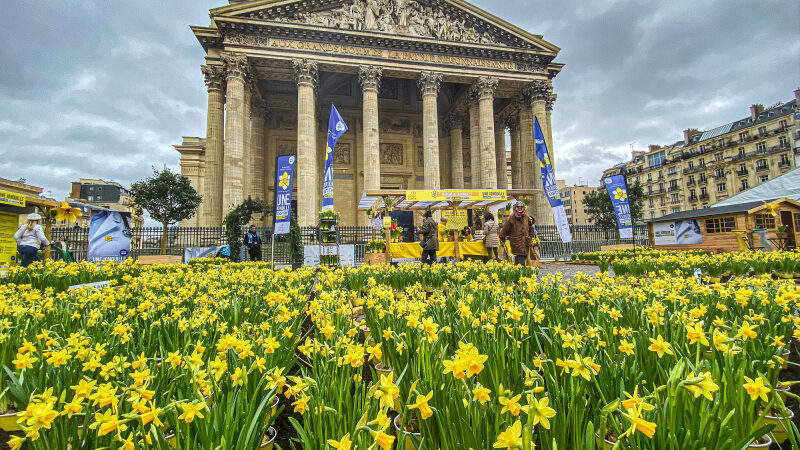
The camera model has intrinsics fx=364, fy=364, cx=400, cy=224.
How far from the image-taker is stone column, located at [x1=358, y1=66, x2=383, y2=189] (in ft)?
72.9

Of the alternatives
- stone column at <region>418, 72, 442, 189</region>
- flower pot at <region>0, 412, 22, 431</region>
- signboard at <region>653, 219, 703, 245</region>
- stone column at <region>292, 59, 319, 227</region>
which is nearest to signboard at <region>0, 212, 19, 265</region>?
flower pot at <region>0, 412, 22, 431</region>

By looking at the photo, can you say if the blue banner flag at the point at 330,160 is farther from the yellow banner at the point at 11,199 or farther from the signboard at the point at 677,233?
the signboard at the point at 677,233

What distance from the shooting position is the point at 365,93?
74.1 feet

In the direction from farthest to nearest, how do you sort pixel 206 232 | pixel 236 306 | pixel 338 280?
pixel 206 232, pixel 338 280, pixel 236 306

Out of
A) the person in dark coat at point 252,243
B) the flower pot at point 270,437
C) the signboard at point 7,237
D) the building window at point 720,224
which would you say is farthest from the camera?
the building window at point 720,224

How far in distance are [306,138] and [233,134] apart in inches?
156

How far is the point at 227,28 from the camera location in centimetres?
2073

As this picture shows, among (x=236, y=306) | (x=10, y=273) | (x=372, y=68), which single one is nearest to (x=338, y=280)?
(x=236, y=306)

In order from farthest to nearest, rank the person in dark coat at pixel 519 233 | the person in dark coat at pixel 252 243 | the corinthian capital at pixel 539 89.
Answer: the corinthian capital at pixel 539 89 → the person in dark coat at pixel 252 243 → the person in dark coat at pixel 519 233

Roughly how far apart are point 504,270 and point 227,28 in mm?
22153

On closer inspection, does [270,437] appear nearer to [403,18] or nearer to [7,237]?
[7,237]

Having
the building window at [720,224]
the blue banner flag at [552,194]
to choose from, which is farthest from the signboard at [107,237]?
the building window at [720,224]

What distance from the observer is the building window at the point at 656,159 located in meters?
59.8

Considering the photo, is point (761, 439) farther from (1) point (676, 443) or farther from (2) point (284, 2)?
(2) point (284, 2)
